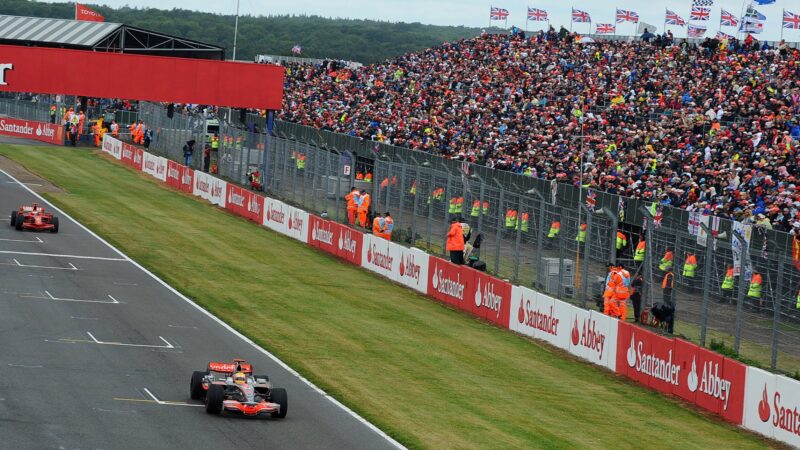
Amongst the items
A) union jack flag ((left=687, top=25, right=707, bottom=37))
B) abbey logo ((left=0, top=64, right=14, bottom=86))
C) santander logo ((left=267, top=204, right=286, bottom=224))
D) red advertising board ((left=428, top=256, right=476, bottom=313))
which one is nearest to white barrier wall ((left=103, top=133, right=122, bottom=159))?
abbey logo ((left=0, top=64, right=14, bottom=86))

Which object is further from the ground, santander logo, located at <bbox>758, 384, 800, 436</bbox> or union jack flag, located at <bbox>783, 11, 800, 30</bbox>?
union jack flag, located at <bbox>783, 11, 800, 30</bbox>

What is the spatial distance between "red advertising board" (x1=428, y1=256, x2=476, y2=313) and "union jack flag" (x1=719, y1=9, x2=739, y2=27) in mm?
29744

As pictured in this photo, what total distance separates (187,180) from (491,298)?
27.5m

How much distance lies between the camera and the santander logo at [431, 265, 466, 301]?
103ft

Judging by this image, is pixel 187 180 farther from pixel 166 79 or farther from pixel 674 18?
pixel 674 18

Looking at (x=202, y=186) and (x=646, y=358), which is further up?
(x=202, y=186)

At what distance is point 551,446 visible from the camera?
18016 mm

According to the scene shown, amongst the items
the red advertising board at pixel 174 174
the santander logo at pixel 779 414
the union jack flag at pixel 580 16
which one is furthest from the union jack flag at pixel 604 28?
the santander logo at pixel 779 414

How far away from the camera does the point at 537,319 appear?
27609mm

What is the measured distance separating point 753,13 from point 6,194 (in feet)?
102

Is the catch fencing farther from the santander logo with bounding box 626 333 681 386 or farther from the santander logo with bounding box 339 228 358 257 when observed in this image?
the santander logo with bounding box 339 228 358 257

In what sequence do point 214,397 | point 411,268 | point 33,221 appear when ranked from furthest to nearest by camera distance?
point 33,221, point 411,268, point 214,397

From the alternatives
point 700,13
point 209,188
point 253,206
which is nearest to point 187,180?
point 209,188

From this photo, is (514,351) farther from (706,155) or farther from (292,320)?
(706,155)
